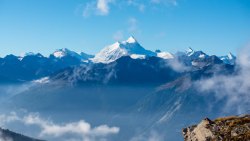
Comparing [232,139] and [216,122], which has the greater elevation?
[216,122]

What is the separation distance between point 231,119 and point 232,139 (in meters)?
6.05

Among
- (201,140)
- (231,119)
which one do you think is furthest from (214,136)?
(231,119)

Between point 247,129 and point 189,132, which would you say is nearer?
point 247,129

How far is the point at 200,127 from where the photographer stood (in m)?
42.5

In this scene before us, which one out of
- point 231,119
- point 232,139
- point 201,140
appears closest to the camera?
point 232,139

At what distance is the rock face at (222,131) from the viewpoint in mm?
38219

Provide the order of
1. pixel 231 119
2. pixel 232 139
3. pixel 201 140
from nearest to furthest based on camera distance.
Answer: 1. pixel 232 139
2. pixel 201 140
3. pixel 231 119

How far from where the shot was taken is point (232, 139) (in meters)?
37.7

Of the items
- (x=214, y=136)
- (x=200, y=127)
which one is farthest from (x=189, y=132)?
(x=214, y=136)

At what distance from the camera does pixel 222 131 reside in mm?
40000

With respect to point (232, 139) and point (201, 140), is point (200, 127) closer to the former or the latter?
point (201, 140)

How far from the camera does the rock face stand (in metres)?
38.2

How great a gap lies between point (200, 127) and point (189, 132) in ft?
7.07

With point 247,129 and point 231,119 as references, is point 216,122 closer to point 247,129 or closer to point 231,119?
point 231,119
